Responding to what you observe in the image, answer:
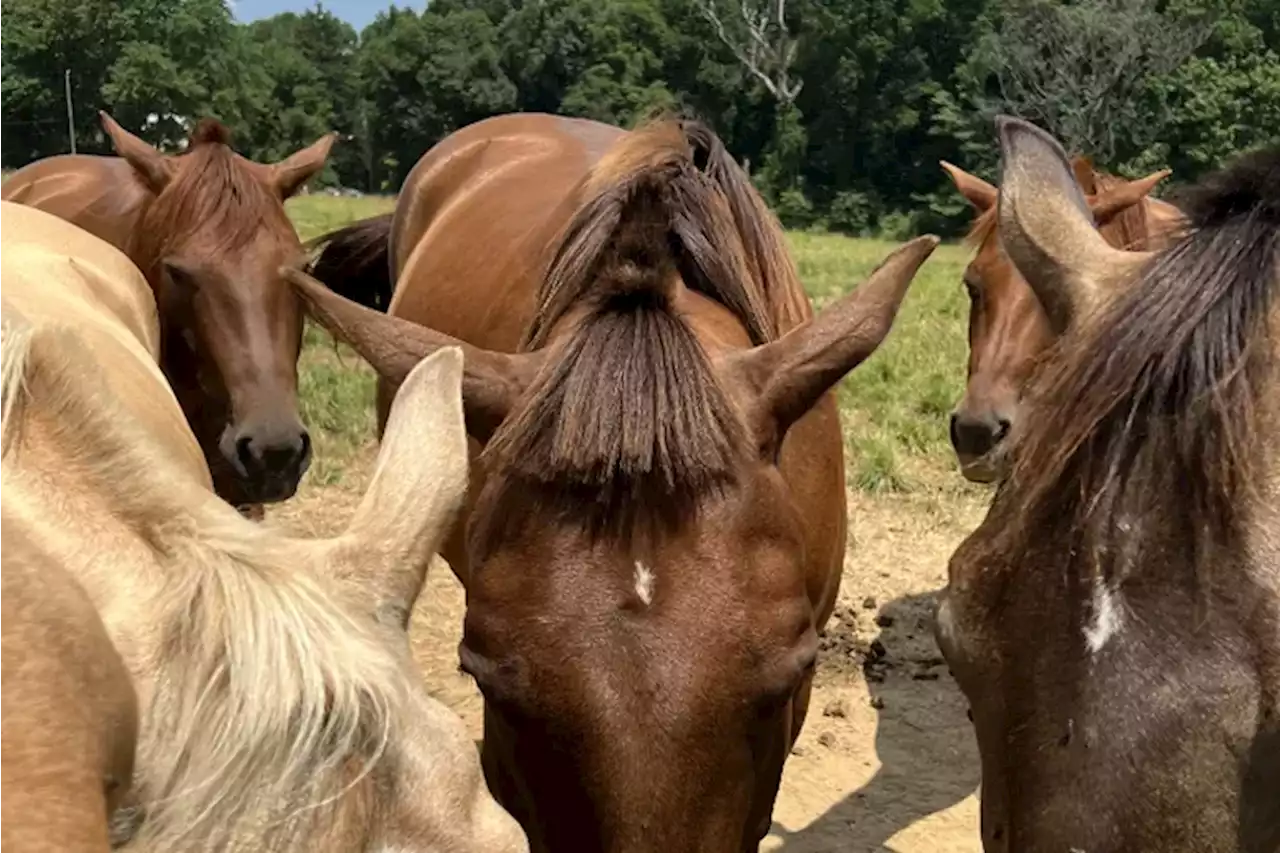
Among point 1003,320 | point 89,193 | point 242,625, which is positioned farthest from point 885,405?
point 242,625

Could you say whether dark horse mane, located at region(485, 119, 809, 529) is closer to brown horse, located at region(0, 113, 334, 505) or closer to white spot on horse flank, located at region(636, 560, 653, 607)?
white spot on horse flank, located at region(636, 560, 653, 607)

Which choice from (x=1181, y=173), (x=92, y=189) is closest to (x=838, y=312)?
(x=92, y=189)

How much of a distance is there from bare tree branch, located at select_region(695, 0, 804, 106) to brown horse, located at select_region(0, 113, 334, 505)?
170 ft

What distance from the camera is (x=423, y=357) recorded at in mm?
2371

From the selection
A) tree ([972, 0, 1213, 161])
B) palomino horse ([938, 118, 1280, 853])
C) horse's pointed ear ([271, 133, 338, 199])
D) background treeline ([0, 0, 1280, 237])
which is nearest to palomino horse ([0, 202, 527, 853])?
palomino horse ([938, 118, 1280, 853])

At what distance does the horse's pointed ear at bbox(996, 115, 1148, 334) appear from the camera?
6.87 ft

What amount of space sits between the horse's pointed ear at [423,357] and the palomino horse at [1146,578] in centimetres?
88

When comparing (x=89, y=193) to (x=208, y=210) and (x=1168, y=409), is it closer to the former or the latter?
(x=208, y=210)

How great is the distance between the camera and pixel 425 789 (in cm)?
145

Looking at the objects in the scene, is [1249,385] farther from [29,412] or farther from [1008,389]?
[1008,389]

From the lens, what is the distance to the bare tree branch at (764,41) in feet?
184

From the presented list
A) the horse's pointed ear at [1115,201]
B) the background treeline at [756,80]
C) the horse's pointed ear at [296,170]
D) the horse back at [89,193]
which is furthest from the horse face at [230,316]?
the background treeline at [756,80]

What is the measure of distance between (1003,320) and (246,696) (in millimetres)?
4440

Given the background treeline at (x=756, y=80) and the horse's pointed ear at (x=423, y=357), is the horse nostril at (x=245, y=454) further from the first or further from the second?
the background treeline at (x=756, y=80)
